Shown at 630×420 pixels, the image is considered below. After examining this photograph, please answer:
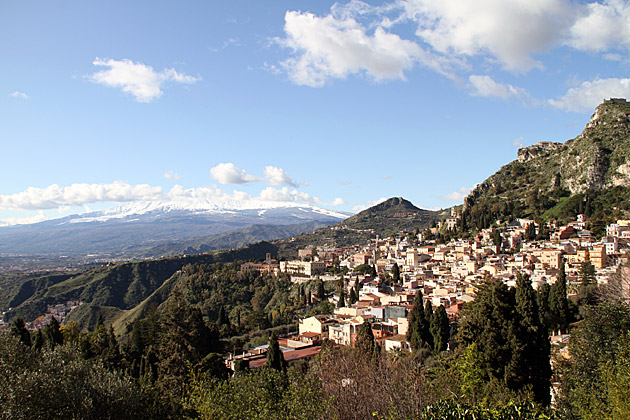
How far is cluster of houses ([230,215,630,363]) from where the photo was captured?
35.4m

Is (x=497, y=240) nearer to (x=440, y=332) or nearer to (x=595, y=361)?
(x=440, y=332)

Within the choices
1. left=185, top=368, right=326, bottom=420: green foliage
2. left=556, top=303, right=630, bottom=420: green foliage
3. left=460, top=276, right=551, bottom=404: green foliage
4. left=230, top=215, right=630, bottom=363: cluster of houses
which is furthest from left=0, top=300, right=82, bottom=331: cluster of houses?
left=556, top=303, right=630, bottom=420: green foliage

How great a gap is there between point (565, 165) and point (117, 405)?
8870 cm

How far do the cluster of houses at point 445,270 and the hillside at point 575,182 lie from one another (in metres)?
5.25

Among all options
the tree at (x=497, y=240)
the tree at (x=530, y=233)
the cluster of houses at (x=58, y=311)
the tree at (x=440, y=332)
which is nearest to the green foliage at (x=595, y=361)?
the tree at (x=440, y=332)

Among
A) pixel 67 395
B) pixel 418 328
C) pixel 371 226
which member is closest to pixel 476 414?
pixel 67 395

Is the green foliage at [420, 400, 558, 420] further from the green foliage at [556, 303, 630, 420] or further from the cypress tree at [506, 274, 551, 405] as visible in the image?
the cypress tree at [506, 274, 551, 405]

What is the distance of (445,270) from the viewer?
56719 mm

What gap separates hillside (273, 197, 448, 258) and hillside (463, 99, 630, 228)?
29986 mm

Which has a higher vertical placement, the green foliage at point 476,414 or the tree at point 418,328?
the green foliage at point 476,414

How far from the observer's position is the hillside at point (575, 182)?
68.4 metres

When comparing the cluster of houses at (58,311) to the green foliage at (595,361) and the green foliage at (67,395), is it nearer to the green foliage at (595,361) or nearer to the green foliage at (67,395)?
the green foliage at (67,395)

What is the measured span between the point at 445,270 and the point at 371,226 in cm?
9083

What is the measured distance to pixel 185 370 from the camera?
22.7 m
